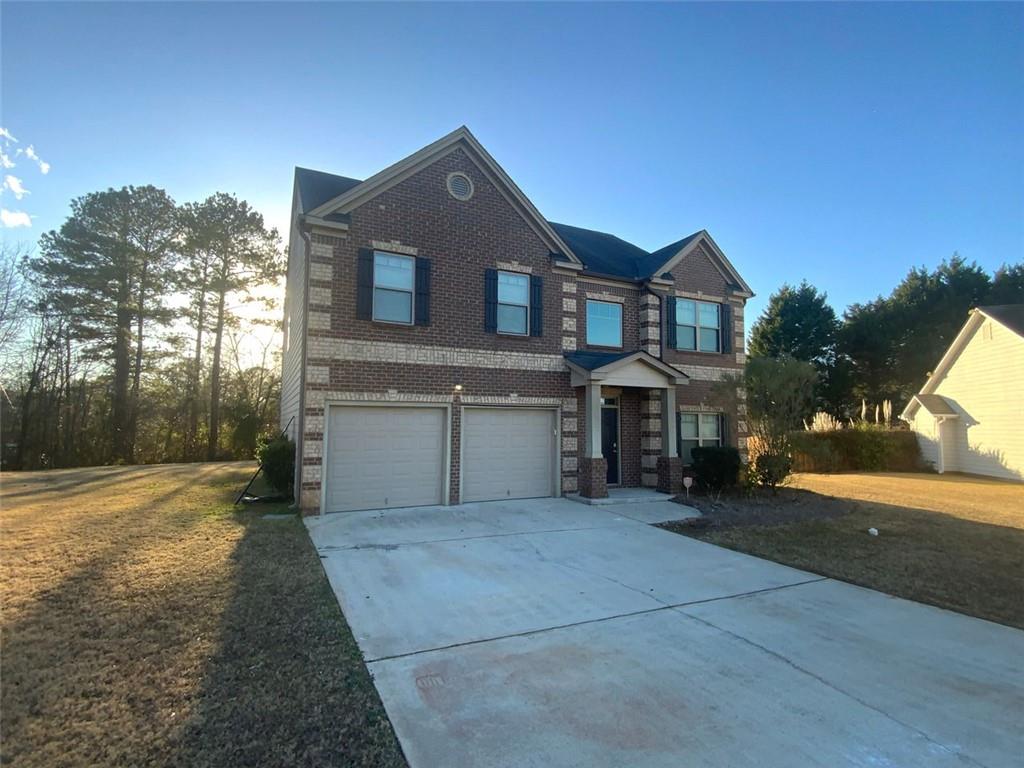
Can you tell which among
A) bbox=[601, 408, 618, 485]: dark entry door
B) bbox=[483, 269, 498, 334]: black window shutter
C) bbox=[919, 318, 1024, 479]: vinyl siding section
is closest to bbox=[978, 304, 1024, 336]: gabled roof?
bbox=[919, 318, 1024, 479]: vinyl siding section

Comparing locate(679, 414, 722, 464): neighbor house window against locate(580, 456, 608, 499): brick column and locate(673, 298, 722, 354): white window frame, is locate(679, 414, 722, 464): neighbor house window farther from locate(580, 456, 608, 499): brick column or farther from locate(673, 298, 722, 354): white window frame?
locate(580, 456, 608, 499): brick column

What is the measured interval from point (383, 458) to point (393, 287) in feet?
12.3

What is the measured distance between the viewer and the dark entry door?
13.6 m

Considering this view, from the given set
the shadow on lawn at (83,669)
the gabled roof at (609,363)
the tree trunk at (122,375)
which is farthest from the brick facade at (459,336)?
the tree trunk at (122,375)

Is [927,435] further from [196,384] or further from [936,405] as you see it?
[196,384]

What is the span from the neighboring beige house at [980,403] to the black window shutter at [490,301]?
2006cm

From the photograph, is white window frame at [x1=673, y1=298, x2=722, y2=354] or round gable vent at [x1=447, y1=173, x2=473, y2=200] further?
white window frame at [x1=673, y1=298, x2=722, y2=354]

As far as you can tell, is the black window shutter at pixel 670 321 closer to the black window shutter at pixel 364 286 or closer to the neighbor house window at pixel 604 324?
the neighbor house window at pixel 604 324

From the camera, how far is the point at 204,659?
397cm

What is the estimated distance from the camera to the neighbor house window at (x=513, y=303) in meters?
12.2

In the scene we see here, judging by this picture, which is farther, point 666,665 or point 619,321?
point 619,321

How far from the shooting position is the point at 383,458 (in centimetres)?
1061

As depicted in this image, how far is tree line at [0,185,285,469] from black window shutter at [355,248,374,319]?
18364 mm

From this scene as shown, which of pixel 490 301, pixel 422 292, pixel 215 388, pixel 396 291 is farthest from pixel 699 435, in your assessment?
pixel 215 388
